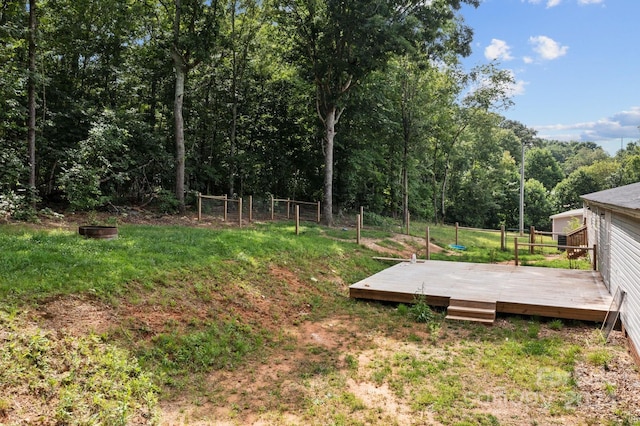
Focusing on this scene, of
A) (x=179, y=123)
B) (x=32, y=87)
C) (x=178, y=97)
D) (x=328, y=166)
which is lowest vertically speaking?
(x=328, y=166)

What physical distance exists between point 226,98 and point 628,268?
18.8 m

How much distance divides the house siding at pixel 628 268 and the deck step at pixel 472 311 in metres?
1.90

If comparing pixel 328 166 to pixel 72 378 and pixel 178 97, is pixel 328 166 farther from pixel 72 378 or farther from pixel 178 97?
pixel 72 378

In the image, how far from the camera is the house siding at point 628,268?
556 cm

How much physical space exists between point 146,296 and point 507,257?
13.6 metres

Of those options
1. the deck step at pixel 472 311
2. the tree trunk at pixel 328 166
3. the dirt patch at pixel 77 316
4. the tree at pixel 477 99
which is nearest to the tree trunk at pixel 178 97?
the tree trunk at pixel 328 166

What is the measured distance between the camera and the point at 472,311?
714 cm

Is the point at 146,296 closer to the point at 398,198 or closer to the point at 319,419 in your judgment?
the point at 319,419

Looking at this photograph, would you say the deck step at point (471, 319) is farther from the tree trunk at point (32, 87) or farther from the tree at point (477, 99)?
the tree at point (477, 99)

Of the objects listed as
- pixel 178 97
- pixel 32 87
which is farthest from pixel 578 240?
pixel 32 87

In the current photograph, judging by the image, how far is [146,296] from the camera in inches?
230

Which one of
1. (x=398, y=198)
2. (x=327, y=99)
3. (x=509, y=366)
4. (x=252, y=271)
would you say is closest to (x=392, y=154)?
(x=398, y=198)

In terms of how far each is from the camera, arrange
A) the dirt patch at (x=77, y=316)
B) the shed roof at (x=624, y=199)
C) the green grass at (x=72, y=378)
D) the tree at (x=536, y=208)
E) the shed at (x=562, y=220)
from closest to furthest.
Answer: the green grass at (x=72, y=378) → the dirt patch at (x=77, y=316) → the shed roof at (x=624, y=199) → the shed at (x=562, y=220) → the tree at (x=536, y=208)

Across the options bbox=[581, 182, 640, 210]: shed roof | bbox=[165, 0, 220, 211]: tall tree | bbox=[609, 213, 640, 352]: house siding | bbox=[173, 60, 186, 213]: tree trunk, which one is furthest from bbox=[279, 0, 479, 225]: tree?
bbox=[609, 213, 640, 352]: house siding
